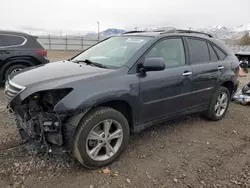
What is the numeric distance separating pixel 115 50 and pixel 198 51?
5.01 ft

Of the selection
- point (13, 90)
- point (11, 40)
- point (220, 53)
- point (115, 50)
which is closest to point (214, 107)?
point (220, 53)

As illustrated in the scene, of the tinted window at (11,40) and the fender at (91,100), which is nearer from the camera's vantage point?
the fender at (91,100)

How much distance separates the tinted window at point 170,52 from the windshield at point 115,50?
20 centimetres

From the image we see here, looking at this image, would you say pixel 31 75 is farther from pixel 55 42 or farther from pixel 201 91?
pixel 55 42

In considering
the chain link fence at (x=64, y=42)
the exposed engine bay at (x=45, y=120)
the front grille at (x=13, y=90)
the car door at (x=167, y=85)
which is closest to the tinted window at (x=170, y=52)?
the car door at (x=167, y=85)

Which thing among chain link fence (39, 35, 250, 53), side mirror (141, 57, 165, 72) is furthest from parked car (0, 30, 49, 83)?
chain link fence (39, 35, 250, 53)

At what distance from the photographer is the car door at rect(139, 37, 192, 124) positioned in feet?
11.6

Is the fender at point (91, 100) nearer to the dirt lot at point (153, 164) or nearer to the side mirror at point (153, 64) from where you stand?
the side mirror at point (153, 64)

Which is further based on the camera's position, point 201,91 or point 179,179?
point 201,91

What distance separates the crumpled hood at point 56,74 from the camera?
3016 millimetres

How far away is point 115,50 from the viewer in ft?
13.0

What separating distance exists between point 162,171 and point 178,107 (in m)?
1.22

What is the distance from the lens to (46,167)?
3.14 meters

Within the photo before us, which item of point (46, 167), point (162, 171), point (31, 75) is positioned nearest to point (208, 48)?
point (162, 171)
